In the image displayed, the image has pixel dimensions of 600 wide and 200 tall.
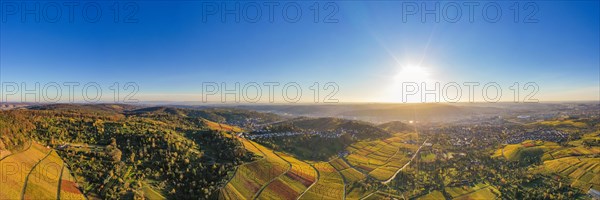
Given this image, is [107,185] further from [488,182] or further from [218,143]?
[488,182]

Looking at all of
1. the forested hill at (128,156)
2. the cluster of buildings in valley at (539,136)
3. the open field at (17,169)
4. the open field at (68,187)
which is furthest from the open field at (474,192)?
the open field at (17,169)

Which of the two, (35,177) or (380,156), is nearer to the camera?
(35,177)

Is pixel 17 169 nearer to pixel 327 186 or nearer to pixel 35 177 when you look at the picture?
pixel 35 177

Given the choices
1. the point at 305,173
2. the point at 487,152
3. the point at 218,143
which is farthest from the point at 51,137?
the point at 487,152

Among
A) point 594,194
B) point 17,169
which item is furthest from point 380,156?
point 17,169

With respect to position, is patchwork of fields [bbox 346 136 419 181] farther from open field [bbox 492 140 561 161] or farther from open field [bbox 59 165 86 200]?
open field [bbox 59 165 86 200]

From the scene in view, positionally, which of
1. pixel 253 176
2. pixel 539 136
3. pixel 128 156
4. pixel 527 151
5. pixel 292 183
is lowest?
pixel 292 183

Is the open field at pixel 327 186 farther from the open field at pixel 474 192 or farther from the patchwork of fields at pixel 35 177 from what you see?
the patchwork of fields at pixel 35 177
